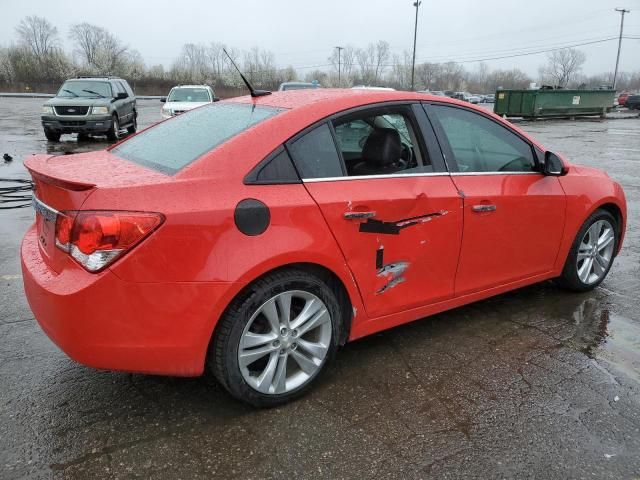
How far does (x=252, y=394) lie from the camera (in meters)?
2.61

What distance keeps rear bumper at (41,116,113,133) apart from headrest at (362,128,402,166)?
13.1 meters

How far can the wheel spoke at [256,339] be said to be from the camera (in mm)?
2529

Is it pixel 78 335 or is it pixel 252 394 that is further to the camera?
pixel 252 394

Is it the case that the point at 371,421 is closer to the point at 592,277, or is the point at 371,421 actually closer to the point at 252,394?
the point at 252,394

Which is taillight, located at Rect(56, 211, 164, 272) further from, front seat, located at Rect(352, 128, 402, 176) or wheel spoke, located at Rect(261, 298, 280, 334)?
front seat, located at Rect(352, 128, 402, 176)

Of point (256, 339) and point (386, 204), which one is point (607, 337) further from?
point (256, 339)

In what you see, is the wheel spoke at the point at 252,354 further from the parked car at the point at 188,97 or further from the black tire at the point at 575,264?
the parked car at the point at 188,97

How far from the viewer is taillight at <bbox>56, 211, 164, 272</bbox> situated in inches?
87.7

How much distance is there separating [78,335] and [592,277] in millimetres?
3874

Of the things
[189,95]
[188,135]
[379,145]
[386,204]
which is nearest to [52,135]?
[189,95]

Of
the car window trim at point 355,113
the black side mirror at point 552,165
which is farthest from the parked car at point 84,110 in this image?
the black side mirror at point 552,165

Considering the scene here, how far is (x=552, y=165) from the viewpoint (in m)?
3.72

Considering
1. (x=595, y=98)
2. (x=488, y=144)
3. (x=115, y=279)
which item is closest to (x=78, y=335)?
(x=115, y=279)

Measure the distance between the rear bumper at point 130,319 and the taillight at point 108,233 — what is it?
0.07 m
